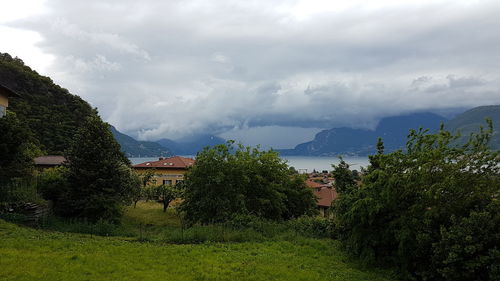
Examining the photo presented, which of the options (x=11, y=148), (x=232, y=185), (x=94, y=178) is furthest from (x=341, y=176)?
(x=11, y=148)

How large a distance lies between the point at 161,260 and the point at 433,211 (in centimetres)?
999

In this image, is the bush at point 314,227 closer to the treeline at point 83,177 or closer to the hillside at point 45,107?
the treeline at point 83,177

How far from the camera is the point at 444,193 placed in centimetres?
1317

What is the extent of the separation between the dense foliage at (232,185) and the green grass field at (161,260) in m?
8.37

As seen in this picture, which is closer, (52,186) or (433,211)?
(433,211)

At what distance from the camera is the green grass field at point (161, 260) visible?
11.5 meters

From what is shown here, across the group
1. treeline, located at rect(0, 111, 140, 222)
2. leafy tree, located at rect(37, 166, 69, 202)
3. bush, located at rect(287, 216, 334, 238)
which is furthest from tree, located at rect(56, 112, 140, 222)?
bush, located at rect(287, 216, 334, 238)

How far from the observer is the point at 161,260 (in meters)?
13.5

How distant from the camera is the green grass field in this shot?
1148cm

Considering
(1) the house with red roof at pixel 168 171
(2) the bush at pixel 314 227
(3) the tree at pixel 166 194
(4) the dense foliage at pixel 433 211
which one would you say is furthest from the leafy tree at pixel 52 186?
(1) the house with red roof at pixel 168 171

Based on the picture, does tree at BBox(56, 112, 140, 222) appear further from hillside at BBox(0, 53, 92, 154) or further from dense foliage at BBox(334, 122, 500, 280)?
hillside at BBox(0, 53, 92, 154)

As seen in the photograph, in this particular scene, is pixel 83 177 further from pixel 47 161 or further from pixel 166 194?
pixel 47 161

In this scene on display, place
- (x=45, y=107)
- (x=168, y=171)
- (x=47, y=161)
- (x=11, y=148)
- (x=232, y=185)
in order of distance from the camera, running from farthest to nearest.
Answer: (x=45, y=107), (x=168, y=171), (x=47, y=161), (x=232, y=185), (x=11, y=148)

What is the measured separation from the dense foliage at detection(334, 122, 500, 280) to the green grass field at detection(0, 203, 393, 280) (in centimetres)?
140
